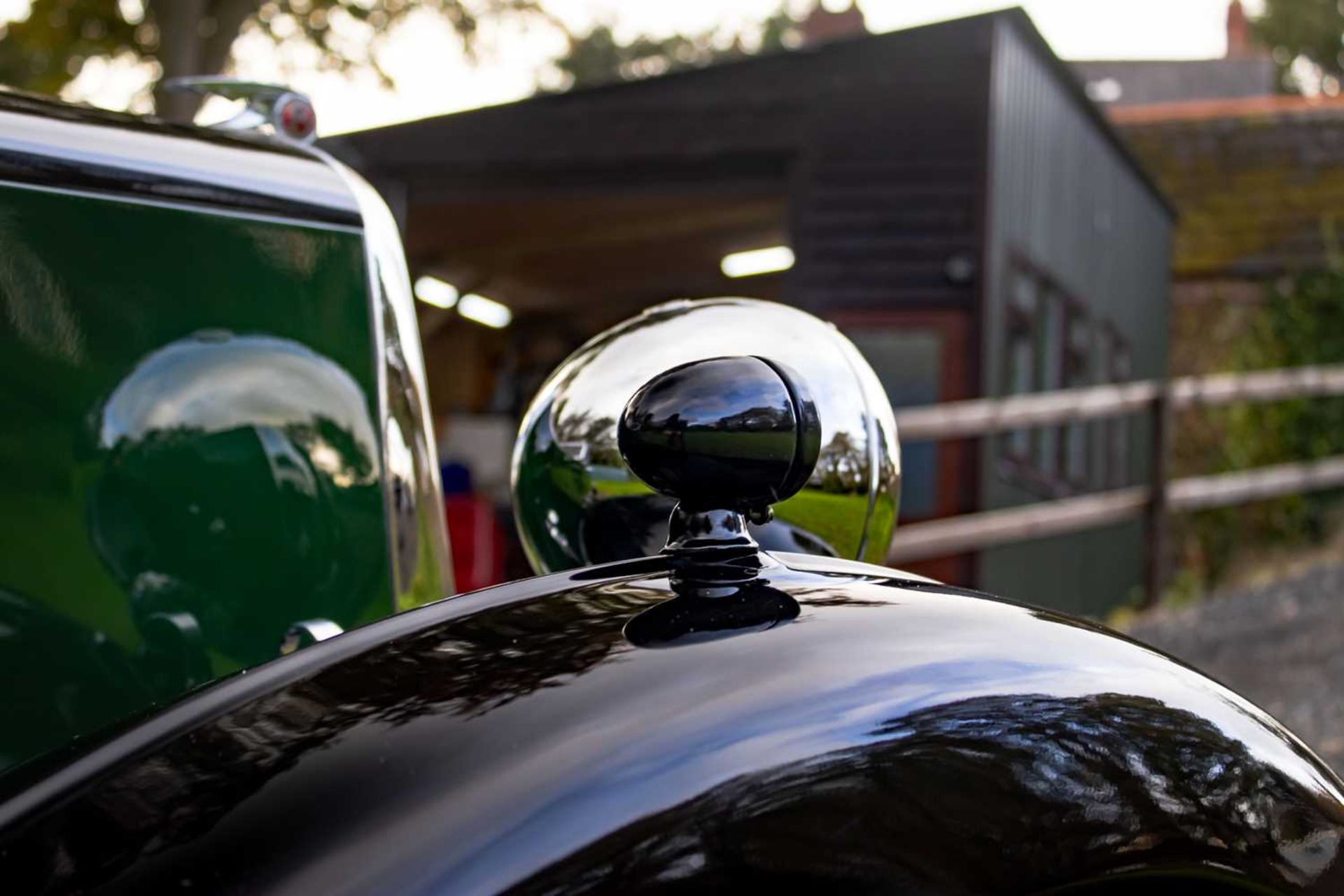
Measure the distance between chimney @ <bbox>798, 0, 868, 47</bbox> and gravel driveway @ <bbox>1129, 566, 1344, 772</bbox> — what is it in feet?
32.9

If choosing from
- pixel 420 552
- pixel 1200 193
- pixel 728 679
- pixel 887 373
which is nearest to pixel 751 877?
pixel 728 679

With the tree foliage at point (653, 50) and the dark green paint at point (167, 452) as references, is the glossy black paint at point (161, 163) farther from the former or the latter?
the tree foliage at point (653, 50)

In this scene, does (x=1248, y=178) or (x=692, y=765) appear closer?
(x=692, y=765)

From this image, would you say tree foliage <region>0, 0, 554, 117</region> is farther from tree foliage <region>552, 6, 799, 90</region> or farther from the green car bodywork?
tree foliage <region>552, 6, 799, 90</region>

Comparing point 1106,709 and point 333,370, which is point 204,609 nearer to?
point 333,370

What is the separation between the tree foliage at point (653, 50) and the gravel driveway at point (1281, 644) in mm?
39564

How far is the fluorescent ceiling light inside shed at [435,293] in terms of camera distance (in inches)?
588

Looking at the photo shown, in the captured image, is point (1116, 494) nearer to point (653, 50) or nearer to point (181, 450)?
point (181, 450)

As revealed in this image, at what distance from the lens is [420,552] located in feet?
6.71

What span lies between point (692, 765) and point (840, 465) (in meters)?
0.90

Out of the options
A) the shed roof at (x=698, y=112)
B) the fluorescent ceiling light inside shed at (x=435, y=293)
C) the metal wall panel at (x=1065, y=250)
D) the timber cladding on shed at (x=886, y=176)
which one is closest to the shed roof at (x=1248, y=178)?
the metal wall panel at (x=1065, y=250)

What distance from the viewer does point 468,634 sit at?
3.66 ft

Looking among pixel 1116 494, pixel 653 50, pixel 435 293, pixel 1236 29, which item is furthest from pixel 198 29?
pixel 653 50

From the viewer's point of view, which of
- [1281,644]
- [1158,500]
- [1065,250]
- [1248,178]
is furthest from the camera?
[1248,178]
